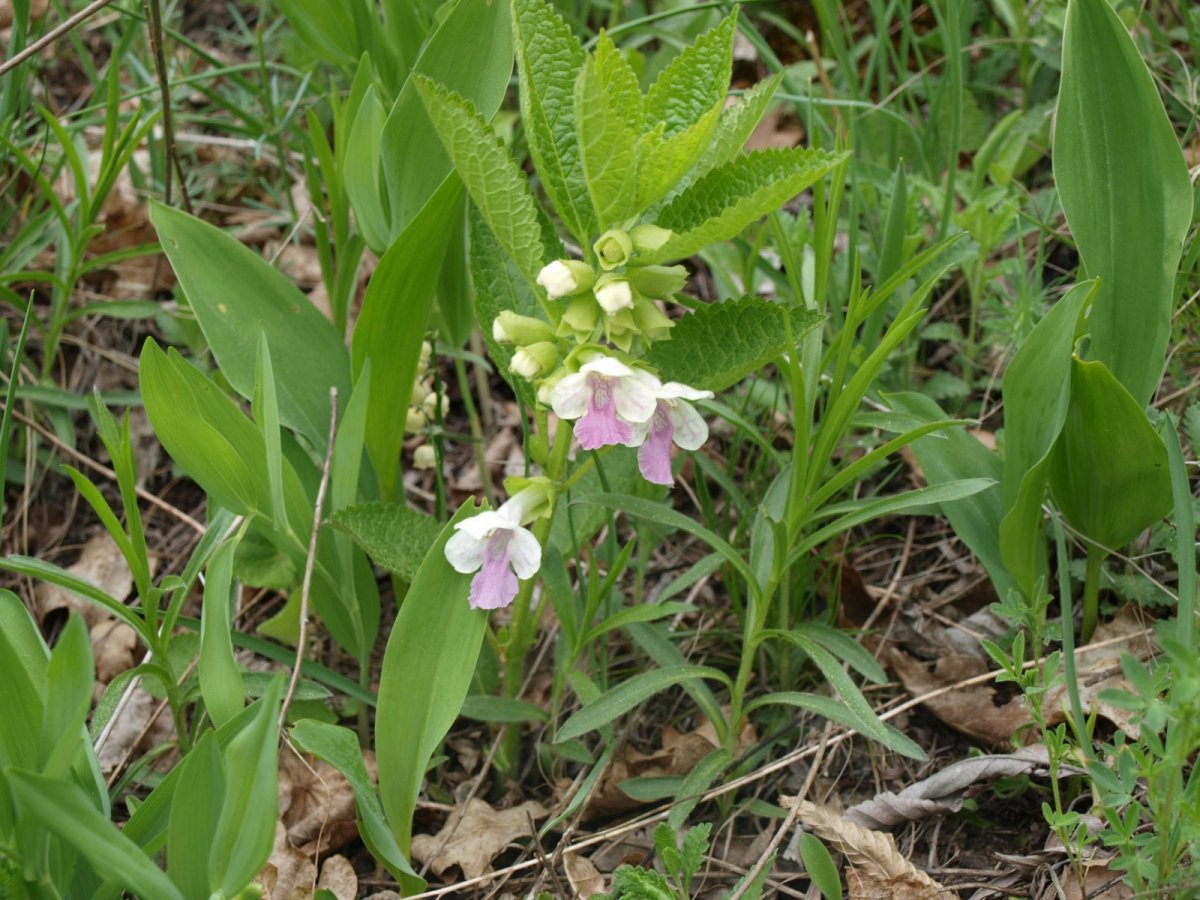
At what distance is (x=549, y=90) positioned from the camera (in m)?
1.45

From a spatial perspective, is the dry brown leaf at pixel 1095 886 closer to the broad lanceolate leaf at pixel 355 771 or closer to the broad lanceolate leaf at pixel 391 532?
the broad lanceolate leaf at pixel 355 771

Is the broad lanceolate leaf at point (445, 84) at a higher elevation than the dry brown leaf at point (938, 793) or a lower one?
higher

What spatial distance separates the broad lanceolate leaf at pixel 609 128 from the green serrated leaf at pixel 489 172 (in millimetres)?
91

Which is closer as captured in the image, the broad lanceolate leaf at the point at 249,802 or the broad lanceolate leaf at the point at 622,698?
the broad lanceolate leaf at the point at 249,802

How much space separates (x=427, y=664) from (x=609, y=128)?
730mm

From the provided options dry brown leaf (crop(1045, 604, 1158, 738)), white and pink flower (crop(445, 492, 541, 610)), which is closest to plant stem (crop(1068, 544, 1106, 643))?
dry brown leaf (crop(1045, 604, 1158, 738))

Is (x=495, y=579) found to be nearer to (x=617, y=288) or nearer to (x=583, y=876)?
(x=617, y=288)

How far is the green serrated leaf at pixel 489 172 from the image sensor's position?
1360 millimetres

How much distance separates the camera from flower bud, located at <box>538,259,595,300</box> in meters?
1.37

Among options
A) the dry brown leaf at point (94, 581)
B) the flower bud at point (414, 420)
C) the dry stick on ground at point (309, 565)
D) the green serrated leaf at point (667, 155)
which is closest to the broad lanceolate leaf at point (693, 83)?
the green serrated leaf at point (667, 155)

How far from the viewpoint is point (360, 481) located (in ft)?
6.48

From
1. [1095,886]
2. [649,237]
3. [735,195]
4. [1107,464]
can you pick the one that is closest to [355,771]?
[649,237]

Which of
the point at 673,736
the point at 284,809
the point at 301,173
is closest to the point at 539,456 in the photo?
the point at 673,736

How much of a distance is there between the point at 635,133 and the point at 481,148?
188 mm
